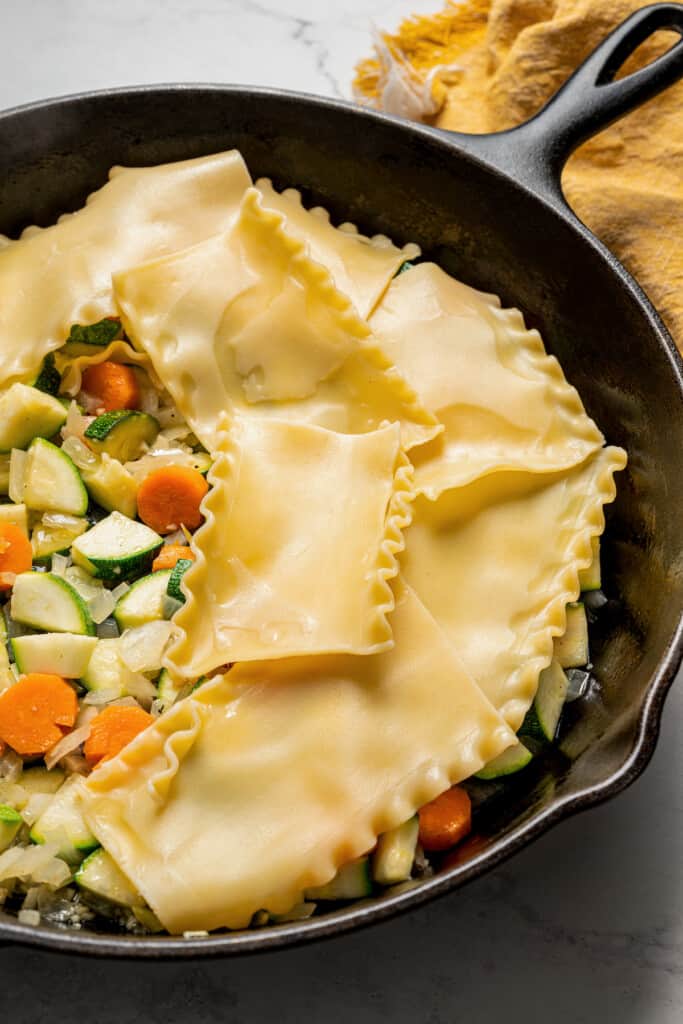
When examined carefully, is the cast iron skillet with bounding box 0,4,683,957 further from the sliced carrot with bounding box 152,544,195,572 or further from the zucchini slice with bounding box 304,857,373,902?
the sliced carrot with bounding box 152,544,195,572

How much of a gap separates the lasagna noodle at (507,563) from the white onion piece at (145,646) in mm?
734

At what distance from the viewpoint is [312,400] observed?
12.1ft

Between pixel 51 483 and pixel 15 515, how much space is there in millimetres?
148

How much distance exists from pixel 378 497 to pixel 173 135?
1.63 meters

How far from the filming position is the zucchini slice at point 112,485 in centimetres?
359

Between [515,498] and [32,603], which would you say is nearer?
[32,603]

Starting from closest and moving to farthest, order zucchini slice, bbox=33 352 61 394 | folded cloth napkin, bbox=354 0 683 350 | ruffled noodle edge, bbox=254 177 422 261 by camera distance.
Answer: zucchini slice, bbox=33 352 61 394 < ruffled noodle edge, bbox=254 177 422 261 < folded cloth napkin, bbox=354 0 683 350

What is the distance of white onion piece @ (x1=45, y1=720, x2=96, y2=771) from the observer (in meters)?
3.18

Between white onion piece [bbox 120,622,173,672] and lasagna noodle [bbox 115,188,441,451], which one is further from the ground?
lasagna noodle [bbox 115,188,441,451]

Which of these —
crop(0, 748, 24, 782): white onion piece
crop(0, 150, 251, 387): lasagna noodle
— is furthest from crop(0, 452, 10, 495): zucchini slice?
crop(0, 748, 24, 782): white onion piece

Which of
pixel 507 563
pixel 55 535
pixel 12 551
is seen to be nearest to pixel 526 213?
pixel 507 563

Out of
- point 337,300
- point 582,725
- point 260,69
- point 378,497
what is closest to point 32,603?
point 378,497

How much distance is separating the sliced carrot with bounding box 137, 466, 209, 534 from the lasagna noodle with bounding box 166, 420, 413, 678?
0.17 meters

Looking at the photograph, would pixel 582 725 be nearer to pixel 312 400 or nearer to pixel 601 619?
pixel 601 619
